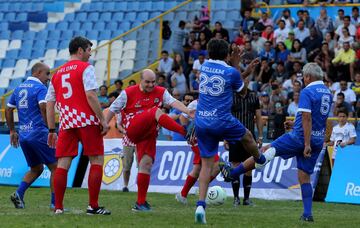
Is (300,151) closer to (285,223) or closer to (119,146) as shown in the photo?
(285,223)

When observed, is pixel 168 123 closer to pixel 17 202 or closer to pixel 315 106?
pixel 315 106

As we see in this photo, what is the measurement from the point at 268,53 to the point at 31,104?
41.2 feet

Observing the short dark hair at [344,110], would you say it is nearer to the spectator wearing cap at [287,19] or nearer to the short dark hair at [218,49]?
the spectator wearing cap at [287,19]

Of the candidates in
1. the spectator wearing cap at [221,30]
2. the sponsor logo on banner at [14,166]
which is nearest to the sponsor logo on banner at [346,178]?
the sponsor logo on banner at [14,166]

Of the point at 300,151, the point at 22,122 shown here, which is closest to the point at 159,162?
the point at 22,122

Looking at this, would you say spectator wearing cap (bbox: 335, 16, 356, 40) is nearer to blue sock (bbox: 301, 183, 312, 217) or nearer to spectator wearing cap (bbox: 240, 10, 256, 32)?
spectator wearing cap (bbox: 240, 10, 256, 32)

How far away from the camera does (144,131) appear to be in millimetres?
13734

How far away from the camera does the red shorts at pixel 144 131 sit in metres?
13.7

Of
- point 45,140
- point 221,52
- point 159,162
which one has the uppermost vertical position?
point 221,52

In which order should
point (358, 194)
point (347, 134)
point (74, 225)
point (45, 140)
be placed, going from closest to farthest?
point (74, 225) < point (45, 140) < point (358, 194) < point (347, 134)

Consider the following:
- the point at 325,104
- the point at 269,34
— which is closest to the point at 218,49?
the point at 325,104

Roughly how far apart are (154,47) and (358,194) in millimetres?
12917

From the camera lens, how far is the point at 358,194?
57.7 feet

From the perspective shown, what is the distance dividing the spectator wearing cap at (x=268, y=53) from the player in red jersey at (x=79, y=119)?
1375cm
